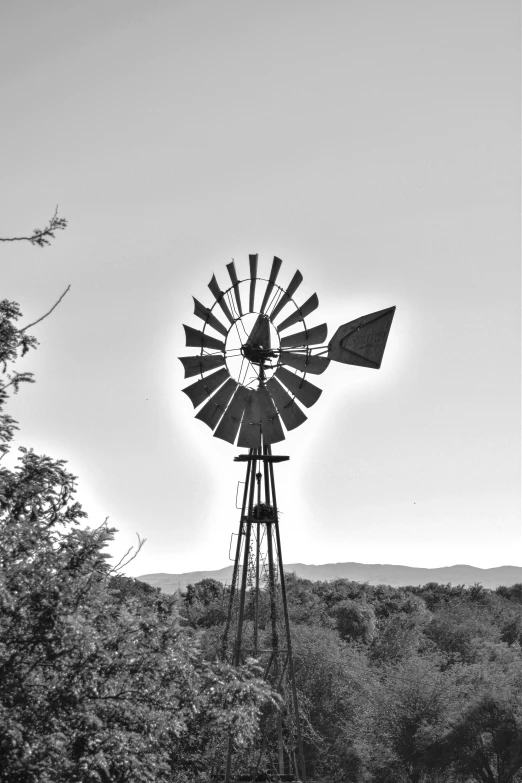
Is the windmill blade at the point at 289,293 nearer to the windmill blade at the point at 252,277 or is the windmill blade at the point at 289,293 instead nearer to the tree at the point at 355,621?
the windmill blade at the point at 252,277

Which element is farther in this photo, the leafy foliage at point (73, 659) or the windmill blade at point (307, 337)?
the windmill blade at point (307, 337)

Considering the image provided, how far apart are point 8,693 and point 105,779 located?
5.02ft

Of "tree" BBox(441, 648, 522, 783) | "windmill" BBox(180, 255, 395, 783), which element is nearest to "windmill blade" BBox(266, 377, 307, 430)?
"windmill" BBox(180, 255, 395, 783)

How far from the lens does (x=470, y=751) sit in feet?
79.2

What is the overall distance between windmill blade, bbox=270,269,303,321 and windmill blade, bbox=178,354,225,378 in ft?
3.72

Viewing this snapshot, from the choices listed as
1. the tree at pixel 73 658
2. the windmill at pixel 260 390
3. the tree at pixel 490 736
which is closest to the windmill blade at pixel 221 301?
the windmill at pixel 260 390

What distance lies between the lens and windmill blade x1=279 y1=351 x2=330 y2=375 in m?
14.0

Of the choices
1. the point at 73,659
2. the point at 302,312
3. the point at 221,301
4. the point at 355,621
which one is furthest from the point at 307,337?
the point at 355,621

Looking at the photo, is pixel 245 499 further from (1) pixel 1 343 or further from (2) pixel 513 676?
(2) pixel 513 676

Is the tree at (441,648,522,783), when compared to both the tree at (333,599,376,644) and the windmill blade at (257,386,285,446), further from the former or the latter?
the tree at (333,599,376,644)

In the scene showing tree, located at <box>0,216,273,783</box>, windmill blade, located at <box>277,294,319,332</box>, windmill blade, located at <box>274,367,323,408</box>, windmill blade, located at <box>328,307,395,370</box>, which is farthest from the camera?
windmill blade, located at <box>277,294,319,332</box>

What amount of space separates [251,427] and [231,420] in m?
0.34

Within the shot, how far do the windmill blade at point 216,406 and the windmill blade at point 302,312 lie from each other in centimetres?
128

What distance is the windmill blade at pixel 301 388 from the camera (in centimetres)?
1378
